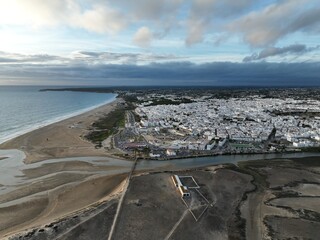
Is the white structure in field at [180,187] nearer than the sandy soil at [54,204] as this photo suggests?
No

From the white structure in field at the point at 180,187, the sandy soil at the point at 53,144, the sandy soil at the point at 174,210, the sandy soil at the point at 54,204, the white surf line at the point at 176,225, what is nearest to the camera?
the white surf line at the point at 176,225

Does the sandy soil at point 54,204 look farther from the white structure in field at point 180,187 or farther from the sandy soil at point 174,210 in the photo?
the white structure in field at point 180,187

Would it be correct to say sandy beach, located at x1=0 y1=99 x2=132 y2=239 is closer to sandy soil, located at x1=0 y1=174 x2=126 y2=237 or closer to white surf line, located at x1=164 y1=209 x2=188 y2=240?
sandy soil, located at x1=0 y1=174 x2=126 y2=237

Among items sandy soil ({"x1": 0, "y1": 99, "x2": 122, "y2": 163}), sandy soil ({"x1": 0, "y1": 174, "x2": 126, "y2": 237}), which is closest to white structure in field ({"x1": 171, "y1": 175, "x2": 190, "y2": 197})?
sandy soil ({"x1": 0, "y1": 174, "x2": 126, "y2": 237})

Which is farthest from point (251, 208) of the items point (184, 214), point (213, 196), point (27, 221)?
point (27, 221)

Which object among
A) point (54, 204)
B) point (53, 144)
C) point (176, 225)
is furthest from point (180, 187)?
point (53, 144)

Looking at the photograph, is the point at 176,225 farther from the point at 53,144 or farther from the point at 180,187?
the point at 53,144

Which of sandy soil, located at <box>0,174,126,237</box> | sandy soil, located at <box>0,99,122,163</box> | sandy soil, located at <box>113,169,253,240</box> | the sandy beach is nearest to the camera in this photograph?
sandy soil, located at <box>113,169,253,240</box>

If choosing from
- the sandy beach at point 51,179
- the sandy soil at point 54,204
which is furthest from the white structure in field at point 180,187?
the sandy soil at point 54,204
